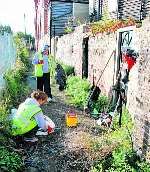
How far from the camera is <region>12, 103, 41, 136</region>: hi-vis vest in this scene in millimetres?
7590

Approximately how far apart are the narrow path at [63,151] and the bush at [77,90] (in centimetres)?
232

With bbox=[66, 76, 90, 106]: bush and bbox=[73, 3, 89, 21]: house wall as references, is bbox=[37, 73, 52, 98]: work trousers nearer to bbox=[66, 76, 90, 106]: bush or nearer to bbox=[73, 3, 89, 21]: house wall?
bbox=[66, 76, 90, 106]: bush

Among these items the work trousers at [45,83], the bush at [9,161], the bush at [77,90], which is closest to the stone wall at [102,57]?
the bush at [77,90]

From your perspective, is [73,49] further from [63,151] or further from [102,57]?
[63,151]

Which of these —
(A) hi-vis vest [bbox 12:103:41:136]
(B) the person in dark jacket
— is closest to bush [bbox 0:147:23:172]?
(A) hi-vis vest [bbox 12:103:41:136]

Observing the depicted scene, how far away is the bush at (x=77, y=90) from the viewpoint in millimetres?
11796

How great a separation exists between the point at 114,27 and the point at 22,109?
4.38 m

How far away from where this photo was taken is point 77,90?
41.2 ft

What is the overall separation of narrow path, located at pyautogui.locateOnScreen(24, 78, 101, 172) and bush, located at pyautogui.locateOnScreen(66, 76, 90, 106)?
2316mm

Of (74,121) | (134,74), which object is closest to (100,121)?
(74,121)

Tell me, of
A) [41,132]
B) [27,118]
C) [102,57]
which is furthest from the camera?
[102,57]

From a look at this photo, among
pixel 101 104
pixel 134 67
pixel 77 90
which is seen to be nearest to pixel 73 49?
pixel 77 90

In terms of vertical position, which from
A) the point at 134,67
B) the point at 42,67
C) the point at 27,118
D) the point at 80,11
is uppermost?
the point at 80,11

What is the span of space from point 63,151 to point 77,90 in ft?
17.8
